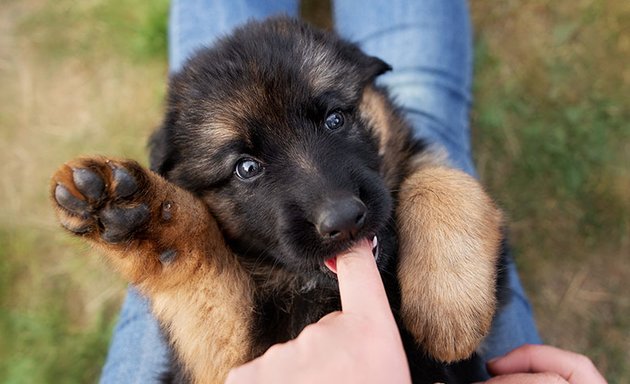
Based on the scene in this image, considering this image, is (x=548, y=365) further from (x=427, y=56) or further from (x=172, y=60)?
(x=172, y=60)

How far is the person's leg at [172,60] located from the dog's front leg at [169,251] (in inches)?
29.6

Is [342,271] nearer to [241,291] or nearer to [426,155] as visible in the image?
[241,291]

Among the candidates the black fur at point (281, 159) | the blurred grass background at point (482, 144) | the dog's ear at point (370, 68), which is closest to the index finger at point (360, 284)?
the black fur at point (281, 159)

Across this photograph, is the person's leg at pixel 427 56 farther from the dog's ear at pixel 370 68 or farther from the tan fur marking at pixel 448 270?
the tan fur marking at pixel 448 270

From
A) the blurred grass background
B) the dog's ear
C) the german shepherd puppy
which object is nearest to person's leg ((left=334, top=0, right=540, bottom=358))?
the blurred grass background

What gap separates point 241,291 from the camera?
1.89m

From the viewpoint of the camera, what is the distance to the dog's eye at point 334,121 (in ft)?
6.53

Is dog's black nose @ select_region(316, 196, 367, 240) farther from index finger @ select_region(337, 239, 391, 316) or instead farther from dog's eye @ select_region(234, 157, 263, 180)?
dog's eye @ select_region(234, 157, 263, 180)

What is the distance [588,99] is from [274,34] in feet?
8.71

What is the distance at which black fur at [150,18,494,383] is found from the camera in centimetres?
184

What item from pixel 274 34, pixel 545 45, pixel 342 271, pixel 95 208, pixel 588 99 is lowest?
pixel 588 99

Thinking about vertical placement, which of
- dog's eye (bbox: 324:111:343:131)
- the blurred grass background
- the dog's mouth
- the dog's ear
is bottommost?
the blurred grass background

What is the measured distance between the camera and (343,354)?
122 centimetres

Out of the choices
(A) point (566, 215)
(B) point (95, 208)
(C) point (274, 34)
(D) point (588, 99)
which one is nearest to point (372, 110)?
(C) point (274, 34)
